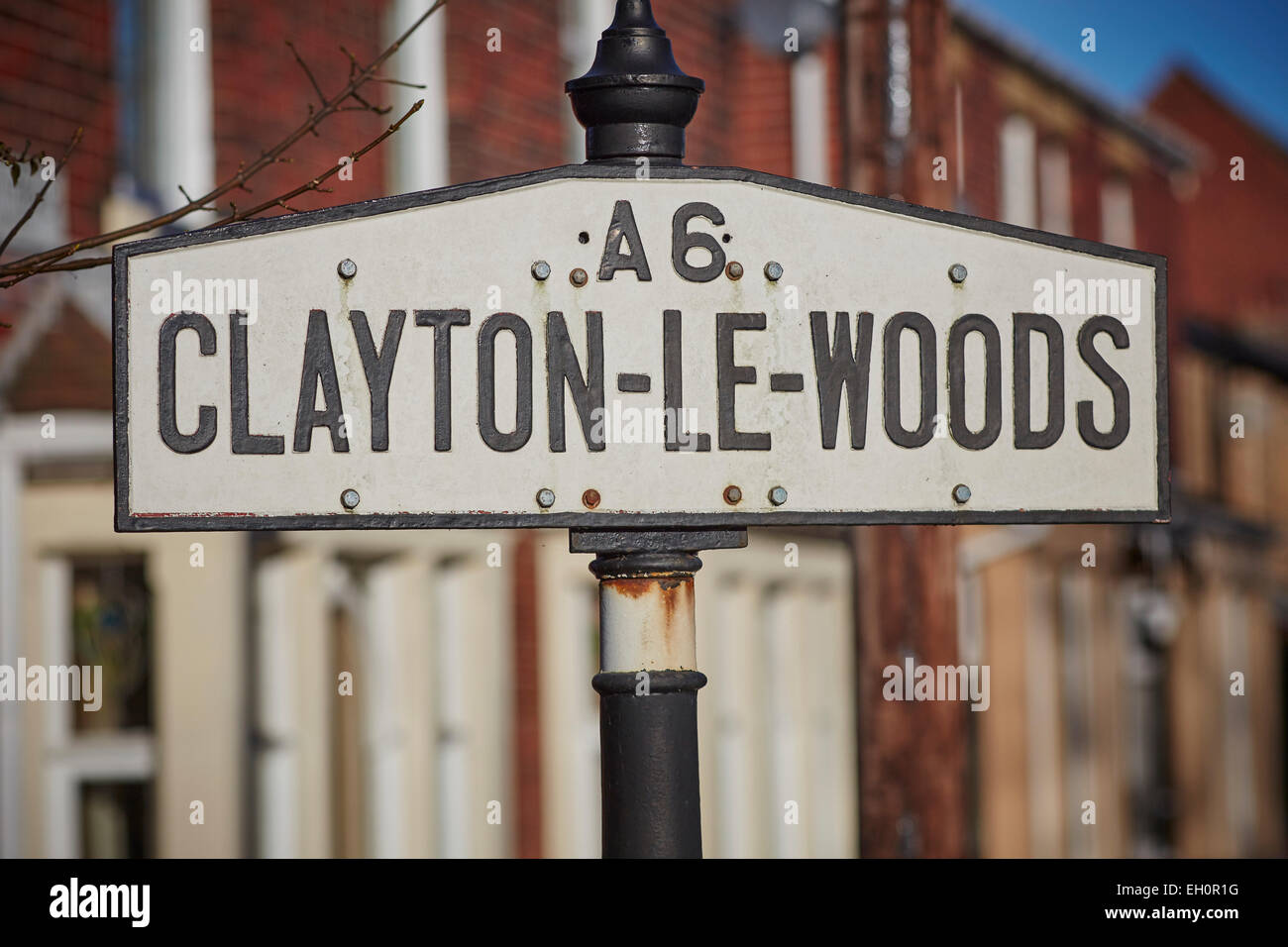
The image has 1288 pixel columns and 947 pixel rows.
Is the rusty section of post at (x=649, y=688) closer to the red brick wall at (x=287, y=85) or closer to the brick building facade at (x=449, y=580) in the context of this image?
the brick building facade at (x=449, y=580)

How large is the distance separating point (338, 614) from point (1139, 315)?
642 centimetres

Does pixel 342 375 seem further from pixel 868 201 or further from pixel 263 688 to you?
pixel 263 688

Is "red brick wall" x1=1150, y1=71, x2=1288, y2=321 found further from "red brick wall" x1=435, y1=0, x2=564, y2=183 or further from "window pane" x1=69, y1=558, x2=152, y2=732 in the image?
"window pane" x1=69, y1=558, x2=152, y2=732

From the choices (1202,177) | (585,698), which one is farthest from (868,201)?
(1202,177)

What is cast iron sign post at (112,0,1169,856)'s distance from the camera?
78.0 inches

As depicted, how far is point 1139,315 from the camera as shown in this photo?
7.01 feet

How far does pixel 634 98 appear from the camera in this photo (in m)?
2.15

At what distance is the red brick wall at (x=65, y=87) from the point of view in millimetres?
6672

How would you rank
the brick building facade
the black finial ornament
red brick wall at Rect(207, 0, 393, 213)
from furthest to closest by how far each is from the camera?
red brick wall at Rect(207, 0, 393, 213), the brick building facade, the black finial ornament

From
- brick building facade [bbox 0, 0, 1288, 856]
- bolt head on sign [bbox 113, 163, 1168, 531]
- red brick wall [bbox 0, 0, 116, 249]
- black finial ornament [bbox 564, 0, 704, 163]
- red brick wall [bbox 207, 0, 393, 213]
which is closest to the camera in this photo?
bolt head on sign [bbox 113, 163, 1168, 531]

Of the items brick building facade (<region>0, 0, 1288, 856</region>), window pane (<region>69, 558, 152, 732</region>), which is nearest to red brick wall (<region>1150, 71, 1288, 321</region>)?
brick building facade (<region>0, 0, 1288, 856</region>)

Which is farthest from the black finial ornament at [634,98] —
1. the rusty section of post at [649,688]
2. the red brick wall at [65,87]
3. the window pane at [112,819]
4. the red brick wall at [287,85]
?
the window pane at [112,819]

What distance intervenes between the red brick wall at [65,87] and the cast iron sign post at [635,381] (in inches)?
198
